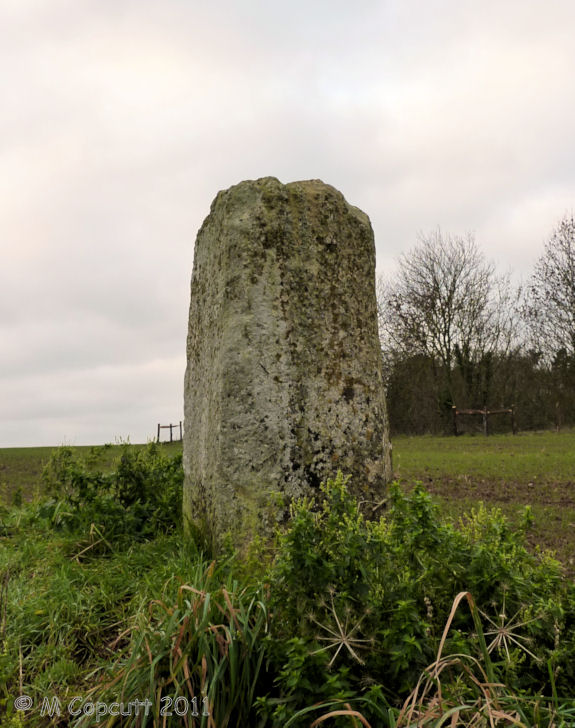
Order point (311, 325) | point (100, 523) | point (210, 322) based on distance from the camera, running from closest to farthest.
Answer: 1. point (311, 325)
2. point (210, 322)
3. point (100, 523)

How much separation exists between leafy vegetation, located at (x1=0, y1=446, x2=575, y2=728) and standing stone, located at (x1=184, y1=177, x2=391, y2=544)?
0.69m

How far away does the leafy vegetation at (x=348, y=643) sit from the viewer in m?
2.33

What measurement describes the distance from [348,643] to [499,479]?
10.8 m

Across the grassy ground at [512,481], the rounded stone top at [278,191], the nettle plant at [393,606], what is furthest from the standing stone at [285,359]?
the grassy ground at [512,481]

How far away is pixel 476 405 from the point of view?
1245 inches

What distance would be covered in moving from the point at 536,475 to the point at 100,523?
10164 mm

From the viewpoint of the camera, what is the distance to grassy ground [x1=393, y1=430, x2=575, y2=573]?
26.6 ft

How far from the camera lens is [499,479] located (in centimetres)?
1241

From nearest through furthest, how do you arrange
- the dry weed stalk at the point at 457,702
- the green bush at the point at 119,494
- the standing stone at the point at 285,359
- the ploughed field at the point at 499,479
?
1. the dry weed stalk at the point at 457,702
2. the standing stone at the point at 285,359
3. the green bush at the point at 119,494
4. the ploughed field at the point at 499,479

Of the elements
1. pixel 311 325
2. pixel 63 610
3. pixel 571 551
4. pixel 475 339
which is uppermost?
pixel 475 339

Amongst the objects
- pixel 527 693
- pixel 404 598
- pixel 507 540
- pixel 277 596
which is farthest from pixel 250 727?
pixel 507 540

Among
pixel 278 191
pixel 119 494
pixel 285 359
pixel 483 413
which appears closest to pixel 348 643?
pixel 285 359

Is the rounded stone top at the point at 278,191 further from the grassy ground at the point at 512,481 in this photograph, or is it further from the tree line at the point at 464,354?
the tree line at the point at 464,354

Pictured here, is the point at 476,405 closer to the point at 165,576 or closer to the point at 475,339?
the point at 475,339
